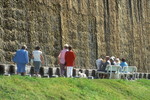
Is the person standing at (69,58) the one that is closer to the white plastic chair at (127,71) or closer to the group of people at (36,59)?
the group of people at (36,59)


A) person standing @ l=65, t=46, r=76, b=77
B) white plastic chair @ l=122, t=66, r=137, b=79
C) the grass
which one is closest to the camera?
the grass

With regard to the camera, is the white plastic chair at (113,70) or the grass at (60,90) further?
the white plastic chair at (113,70)

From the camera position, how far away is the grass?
10422 millimetres

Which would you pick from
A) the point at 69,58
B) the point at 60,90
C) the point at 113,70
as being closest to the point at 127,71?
the point at 113,70

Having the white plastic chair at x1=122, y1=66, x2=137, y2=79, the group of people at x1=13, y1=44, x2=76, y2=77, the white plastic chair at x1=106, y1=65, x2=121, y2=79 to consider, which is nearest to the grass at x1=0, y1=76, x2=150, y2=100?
the group of people at x1=13, y1=44, x2=76, y2=77

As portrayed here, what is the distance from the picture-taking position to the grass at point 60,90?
10422 millimetres

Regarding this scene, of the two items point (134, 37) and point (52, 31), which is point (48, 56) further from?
point (134, 37)

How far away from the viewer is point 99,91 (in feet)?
45.3

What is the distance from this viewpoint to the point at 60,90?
1187 centimetres

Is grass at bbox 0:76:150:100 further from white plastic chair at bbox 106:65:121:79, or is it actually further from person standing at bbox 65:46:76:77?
white plastic chair at bbox 106:65:121:79

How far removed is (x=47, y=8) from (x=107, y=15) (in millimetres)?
8967

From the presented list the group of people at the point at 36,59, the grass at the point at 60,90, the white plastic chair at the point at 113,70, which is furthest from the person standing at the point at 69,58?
the white plastic chair at the point at 113,70

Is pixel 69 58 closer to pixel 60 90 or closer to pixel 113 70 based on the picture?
pixel 113 70

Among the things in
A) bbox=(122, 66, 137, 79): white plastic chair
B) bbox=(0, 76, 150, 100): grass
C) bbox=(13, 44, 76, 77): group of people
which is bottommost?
bbox=(0, 76, 150, 100): grass
